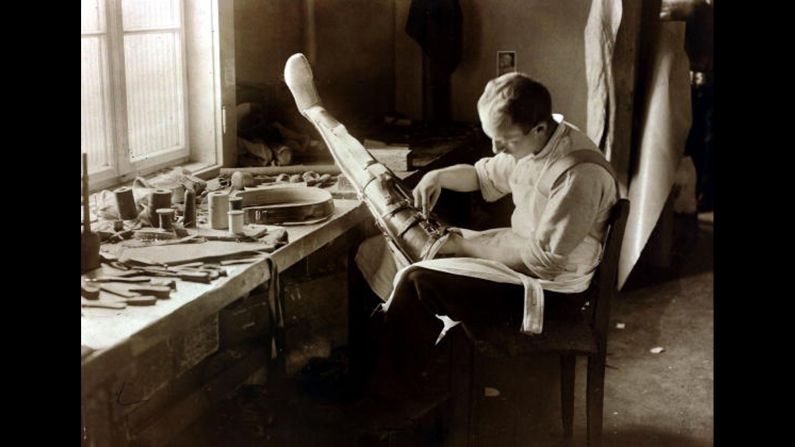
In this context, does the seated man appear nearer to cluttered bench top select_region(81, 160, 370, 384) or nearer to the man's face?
the man's face

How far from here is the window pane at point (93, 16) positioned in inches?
137

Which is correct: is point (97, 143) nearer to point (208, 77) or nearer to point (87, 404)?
point (208, 77)

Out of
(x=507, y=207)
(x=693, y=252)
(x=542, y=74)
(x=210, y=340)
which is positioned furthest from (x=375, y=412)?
(x=693, y=252)

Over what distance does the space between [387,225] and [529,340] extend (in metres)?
0.68

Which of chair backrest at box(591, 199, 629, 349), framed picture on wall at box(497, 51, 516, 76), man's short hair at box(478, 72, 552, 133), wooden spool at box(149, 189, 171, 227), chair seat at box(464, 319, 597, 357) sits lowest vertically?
chair seat at box(464, 319, 597, 357)

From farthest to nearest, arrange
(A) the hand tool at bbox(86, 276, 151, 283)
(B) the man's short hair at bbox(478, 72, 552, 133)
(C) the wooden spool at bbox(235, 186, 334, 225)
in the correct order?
(C) the wooden spool at bbox(235, 186, 334, 225)
(B) the man's short hair at bbox(478, 72, 552, 133)
(A) the hand tool at bbox(86, 276, 151, 283)

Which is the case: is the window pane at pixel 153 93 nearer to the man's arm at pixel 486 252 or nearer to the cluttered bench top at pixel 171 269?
the cluttered bench top at pixel 171 269

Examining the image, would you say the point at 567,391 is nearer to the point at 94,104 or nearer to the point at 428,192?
the point at 428,192

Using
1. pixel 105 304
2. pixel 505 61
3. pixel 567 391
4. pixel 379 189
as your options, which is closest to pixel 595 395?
pixel 567 391

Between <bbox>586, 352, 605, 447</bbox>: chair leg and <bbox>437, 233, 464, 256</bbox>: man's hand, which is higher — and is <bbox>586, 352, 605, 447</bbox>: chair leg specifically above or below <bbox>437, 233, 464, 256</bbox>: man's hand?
below

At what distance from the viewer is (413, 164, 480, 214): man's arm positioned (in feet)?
11.5

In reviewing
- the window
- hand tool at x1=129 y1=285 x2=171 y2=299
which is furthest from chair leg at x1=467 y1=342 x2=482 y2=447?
the window

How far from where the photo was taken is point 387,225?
11.1 ft
